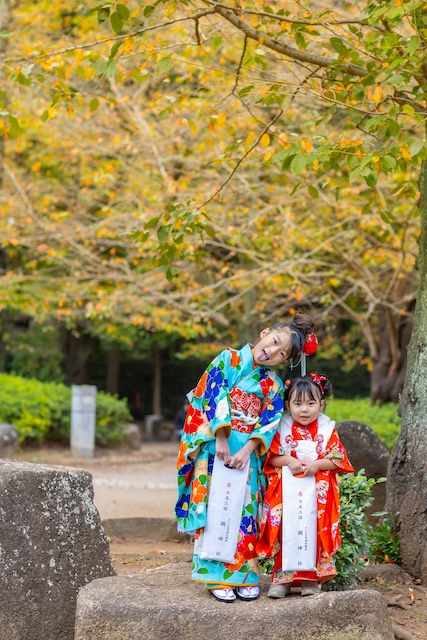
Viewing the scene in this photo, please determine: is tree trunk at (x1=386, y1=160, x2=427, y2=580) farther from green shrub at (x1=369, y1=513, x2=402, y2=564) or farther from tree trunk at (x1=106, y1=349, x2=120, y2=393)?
tree trunk at (x1=106, y1=349, x2=120, y2=393)

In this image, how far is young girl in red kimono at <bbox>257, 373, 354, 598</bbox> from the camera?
155 inches

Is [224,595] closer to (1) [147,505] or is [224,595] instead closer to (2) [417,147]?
(2) [417,147]

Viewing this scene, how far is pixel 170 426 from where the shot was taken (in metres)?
23.9

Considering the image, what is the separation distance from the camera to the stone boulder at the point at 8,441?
13492 mm

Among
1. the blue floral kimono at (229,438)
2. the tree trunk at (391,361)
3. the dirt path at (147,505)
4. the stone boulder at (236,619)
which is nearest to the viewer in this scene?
the stone boulder at (236,619)

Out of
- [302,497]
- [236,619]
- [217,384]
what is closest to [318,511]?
[302,497]

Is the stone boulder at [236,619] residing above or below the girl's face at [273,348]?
below

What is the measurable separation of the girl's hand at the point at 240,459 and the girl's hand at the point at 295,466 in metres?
0.22

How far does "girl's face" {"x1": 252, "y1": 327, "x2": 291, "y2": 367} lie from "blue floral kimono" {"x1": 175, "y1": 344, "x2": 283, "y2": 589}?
0.07 metres

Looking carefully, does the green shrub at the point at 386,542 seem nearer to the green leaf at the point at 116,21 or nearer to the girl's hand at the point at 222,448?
the girl's hand at the point at 222,448

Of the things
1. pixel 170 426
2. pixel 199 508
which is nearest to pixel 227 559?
pixel 199 508

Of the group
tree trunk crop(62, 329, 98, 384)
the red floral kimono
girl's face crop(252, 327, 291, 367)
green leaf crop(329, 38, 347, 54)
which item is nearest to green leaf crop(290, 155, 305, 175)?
green leaf crop(329, 38, 347, 54)

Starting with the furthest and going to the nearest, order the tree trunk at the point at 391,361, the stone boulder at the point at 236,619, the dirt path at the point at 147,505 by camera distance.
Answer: the tree trunk at the point at 391,361
the dirt path at the point at 147,505
the stone boulder at the point at 236,619

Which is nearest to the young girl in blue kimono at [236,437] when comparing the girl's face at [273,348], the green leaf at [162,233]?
the girl's face at [273,348]
